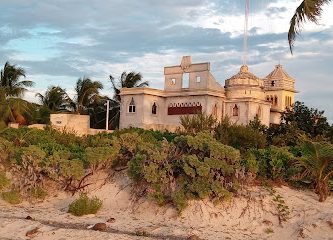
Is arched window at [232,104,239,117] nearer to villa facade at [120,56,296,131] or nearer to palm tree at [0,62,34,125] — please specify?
villa facade at [120,56,296,131]

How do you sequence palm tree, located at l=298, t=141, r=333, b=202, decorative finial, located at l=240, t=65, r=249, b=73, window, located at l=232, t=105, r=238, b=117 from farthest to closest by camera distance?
decorative finial, located at l=240, t=65, r=249, b=73 < window, located at l=232, t=105, r=238, b=117 < palm tree, located at l=298, t=141, r=333, b=202

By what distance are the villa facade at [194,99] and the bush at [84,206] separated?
27.0 meters

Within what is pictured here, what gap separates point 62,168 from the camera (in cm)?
1661

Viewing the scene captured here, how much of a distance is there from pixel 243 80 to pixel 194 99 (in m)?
4.16

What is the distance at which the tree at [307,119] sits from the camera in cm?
3606

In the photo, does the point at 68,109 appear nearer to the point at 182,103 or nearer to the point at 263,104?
the point at 182,103

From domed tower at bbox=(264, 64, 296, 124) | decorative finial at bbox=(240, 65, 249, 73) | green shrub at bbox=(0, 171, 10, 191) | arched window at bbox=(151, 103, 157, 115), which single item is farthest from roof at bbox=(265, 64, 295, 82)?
green shrub at bbox=(0, 171, 10, 191)

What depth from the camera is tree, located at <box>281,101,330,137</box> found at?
118 feet

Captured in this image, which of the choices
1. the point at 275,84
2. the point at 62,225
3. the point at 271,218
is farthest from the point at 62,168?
the point at 275,84

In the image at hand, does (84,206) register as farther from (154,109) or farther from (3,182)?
(154,109)

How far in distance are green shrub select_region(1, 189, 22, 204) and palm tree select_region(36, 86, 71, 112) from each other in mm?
32950

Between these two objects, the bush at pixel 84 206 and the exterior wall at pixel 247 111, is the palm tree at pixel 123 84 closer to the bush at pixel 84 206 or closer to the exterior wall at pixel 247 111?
the exterior wall at pixel 247 111

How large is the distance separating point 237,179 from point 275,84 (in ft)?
136

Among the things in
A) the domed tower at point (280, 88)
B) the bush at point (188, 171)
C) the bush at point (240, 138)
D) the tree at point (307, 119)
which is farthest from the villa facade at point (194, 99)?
the bush at point (188, 171)
